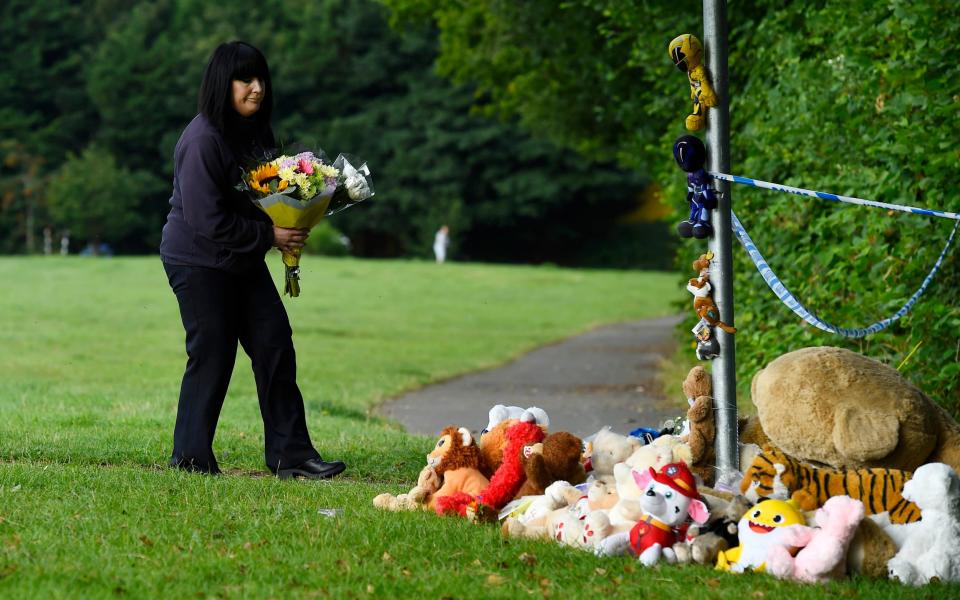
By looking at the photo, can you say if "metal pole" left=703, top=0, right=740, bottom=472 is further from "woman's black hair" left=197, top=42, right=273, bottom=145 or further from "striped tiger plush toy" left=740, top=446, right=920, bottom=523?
"woman's black hair" left=197, top=42, right=273, bottom=145

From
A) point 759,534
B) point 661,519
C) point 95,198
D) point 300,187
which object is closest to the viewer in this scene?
point 759,534

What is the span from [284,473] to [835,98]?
4634 mm

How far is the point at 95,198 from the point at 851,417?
52.6m

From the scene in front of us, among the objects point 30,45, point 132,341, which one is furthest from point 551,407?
point 30,45

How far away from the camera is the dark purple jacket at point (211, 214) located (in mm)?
6707

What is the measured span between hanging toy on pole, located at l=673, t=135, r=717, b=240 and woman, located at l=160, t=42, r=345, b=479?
219cm

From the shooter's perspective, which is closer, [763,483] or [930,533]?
[930,533]

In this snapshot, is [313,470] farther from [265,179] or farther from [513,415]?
[265,179]

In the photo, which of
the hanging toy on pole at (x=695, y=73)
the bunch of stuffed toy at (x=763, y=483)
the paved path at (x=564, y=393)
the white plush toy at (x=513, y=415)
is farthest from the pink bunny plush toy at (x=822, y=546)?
the paved path at (x=564, y=393)

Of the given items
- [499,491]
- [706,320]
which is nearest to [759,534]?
[706,320]

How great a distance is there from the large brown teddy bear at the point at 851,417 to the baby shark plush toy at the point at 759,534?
25.0 inches

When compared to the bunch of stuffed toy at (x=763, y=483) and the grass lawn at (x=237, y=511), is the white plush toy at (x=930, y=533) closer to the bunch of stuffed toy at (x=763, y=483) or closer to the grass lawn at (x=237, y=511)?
the bunch of stuffed toy at (x=763, y=483)

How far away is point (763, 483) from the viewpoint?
5188 millimetres

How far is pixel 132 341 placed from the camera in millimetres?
19078
